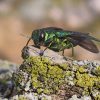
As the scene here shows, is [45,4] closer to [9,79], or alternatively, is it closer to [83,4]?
[83,4]

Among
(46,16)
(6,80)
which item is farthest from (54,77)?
(46,16)

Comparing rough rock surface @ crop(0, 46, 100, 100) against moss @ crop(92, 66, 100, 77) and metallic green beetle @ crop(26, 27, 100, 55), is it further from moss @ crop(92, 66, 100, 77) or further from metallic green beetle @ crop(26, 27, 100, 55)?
metallic green beetle @ crop(26, 27, 100, 55)

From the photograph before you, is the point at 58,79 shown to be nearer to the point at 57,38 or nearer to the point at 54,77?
the point at 54,77

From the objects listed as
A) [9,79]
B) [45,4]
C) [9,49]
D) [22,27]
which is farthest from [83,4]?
[9,79]

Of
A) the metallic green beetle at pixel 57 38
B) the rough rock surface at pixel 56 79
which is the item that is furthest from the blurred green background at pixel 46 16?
the rough rock surface at pixel 56 79

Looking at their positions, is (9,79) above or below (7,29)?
below

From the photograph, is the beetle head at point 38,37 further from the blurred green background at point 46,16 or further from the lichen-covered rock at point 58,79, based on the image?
the blurred green background at point 46,16
